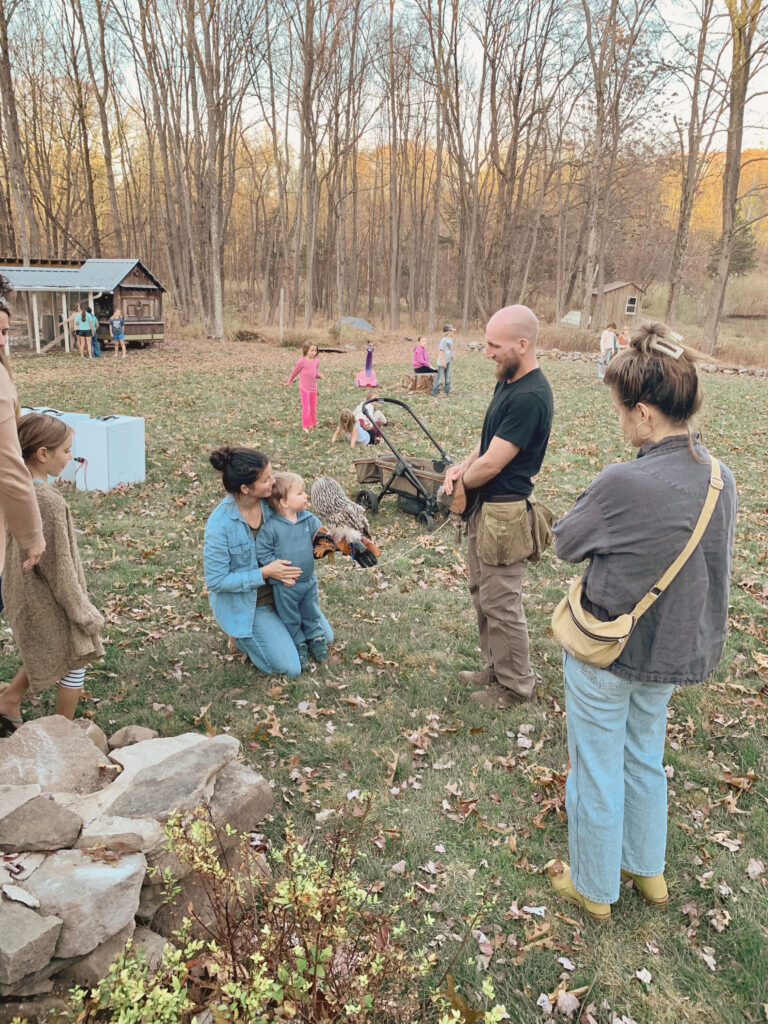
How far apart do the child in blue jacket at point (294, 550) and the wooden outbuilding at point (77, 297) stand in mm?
21079

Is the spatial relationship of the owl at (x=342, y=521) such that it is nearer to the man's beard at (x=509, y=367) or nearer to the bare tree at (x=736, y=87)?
the man's beard at (x=509, y=367)

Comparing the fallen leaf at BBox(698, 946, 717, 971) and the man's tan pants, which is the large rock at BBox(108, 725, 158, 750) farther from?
the fallen leaf at BBox(698, 946, 717, 971)

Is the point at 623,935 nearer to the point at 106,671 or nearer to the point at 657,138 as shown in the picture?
the point at 106,671

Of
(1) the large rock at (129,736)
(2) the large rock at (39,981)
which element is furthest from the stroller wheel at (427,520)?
(2) the large rock at (39,981)

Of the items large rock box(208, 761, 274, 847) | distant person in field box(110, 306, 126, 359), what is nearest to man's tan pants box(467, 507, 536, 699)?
large rock box(208, 761, 274, 847)

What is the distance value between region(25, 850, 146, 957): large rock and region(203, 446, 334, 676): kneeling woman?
2141mm

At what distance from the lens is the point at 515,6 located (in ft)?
108

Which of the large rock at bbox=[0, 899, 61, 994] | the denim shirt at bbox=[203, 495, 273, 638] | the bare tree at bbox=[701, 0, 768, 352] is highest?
the bare tree at bbox=[701, 0, 768, 352]

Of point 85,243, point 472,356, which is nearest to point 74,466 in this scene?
point 472,356

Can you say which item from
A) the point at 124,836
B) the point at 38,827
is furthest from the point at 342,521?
the point at 38,827

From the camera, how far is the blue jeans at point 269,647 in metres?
4.79

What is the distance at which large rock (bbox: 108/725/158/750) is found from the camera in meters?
3.80

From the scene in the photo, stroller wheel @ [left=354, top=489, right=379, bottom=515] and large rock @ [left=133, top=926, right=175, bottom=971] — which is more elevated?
stroller wheel @ [left=354, top=489, right=379, bottom=515]

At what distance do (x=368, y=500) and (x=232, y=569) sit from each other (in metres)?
4.03
